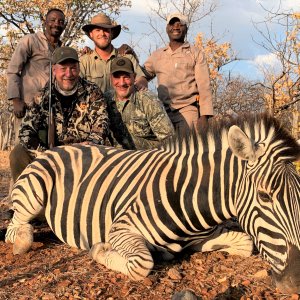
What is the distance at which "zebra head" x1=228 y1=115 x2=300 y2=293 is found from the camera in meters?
2.45

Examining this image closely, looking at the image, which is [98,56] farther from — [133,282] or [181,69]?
[133,282]

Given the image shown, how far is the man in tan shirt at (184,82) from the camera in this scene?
5.79 m

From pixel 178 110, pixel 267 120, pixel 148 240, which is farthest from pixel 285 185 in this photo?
pixel 178 110

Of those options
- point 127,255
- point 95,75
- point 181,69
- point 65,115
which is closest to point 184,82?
point 181,69

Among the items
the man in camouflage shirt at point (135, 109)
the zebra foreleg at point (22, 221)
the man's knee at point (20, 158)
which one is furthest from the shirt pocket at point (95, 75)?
the zebra foreleg at point (22, 221)

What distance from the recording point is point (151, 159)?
3.56 metres

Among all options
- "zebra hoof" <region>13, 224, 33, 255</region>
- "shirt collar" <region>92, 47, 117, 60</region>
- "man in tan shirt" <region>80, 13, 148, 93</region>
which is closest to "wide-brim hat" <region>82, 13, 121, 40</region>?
"man in tan shirt" <region>80, 13, 148, 93</region>

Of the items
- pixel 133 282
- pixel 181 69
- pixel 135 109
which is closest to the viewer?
pixel 133 282

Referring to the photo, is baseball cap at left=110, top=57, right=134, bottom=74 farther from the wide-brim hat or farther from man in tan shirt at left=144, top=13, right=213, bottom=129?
man in tan shirt at left=144, top=13, right=213, bottom=129

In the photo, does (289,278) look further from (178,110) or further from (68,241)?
(178,110)

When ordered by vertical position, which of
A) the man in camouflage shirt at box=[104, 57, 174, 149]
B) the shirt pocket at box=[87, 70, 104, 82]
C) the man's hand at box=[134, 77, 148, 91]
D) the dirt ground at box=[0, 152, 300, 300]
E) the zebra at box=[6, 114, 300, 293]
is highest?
the shirt pocket at box=[87, 70, 104, 82]

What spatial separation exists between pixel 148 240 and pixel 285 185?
1.11 m

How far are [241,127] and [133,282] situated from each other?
4.22 feet

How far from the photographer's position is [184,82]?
5.83 metres
